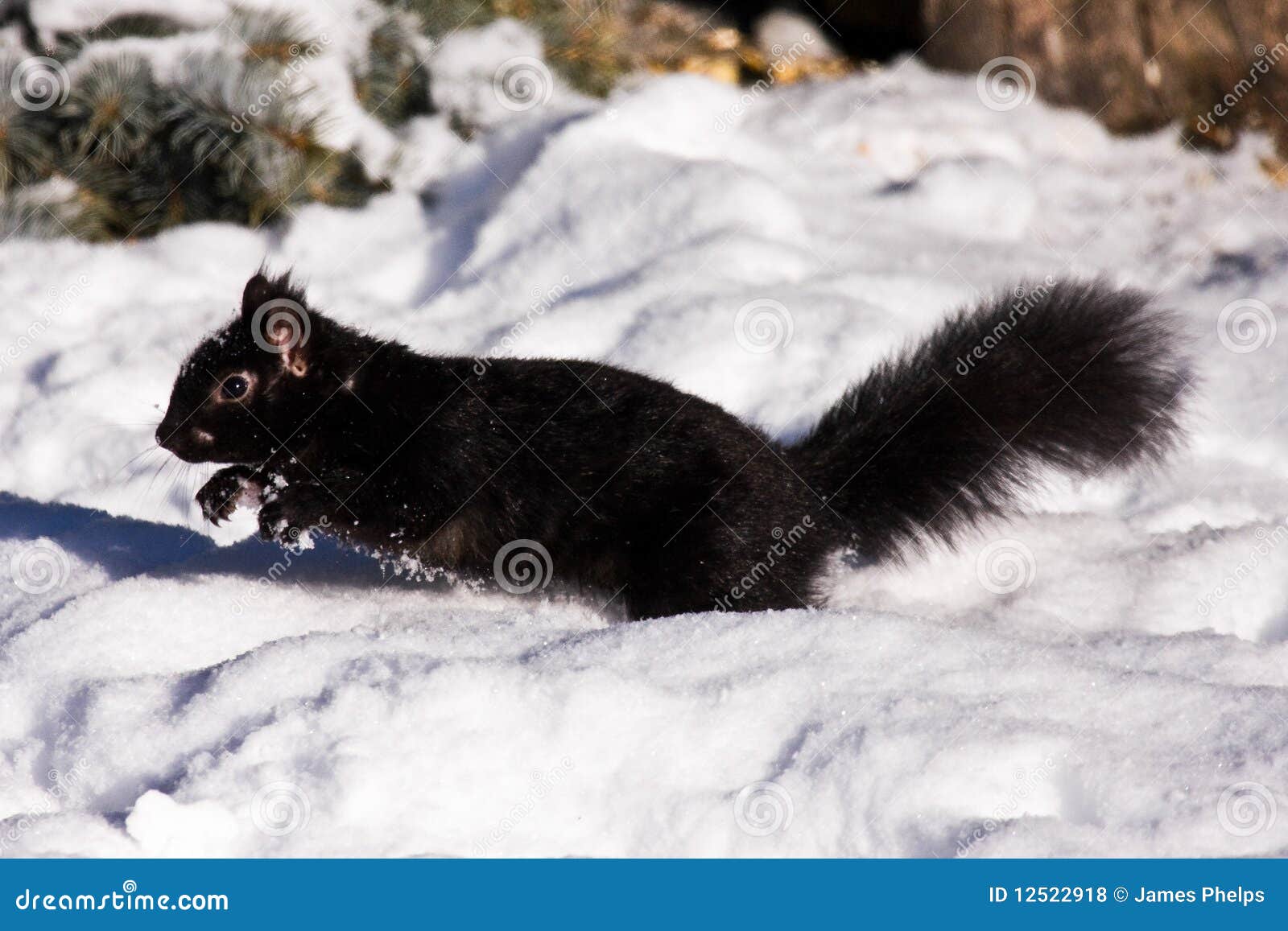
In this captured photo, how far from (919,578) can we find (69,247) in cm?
304

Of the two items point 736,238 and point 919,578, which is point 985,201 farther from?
point 919,578

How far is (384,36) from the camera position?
15.3 feet

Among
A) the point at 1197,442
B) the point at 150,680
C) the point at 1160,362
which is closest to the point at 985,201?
the point at 1197,442

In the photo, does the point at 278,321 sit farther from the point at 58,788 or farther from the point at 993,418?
the point at 993,418

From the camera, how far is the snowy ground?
1.81 m
